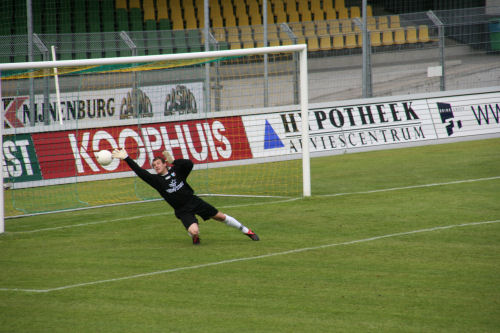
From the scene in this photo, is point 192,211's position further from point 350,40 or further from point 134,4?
point 134,4

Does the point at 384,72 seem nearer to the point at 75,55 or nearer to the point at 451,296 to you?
the point at 75,55

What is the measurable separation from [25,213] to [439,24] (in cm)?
1305

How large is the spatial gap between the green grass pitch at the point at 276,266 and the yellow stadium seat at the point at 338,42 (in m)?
7.12

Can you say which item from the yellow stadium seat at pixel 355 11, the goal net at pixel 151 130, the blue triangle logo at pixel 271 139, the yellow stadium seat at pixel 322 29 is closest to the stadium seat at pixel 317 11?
the yellow stadium seat at pixel 355 11

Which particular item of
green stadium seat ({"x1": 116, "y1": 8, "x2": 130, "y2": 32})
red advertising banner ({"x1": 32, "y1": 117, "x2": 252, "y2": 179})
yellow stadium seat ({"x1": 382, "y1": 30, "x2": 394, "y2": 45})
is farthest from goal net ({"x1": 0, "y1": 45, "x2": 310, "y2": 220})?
green stadium seat ({"x1": 116, "y1": 8, "x2": 130, "y2": 32})

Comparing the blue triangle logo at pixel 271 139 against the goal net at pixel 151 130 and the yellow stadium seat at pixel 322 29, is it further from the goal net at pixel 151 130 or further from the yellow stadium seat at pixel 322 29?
the yellow stadium seat at pixel 322 29

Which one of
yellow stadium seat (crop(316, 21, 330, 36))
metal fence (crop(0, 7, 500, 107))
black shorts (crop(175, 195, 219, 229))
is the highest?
yellow stadium seat (crop(316, 21, 330, 36))

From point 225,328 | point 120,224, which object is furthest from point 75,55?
point 225,328

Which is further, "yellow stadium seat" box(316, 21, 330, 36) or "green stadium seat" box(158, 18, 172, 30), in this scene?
"green stadium seat" box(158, 18, 172, 30)

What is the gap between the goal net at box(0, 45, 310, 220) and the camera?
14.2 metres

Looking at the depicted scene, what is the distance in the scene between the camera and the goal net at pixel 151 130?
14211mm

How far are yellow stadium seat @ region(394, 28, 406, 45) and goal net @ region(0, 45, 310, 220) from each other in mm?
4048

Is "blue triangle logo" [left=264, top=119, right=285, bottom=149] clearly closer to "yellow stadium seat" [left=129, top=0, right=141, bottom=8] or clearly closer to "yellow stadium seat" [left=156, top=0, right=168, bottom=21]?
"yellow stadium seat" [left=156, top=0, right=168, bottom=21]

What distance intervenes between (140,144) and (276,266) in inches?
329
